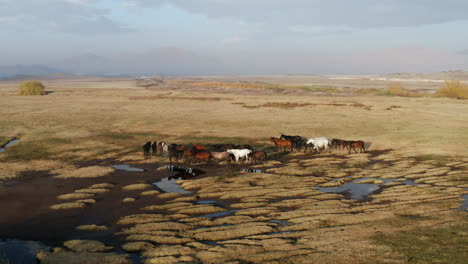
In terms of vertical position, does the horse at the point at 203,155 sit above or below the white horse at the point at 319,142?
below

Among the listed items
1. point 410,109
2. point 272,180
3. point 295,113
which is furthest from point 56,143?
point 410,109

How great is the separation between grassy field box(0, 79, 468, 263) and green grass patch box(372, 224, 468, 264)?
32 mm

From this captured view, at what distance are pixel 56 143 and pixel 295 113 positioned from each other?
35990 millimetres

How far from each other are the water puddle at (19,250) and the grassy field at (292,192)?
304 cm

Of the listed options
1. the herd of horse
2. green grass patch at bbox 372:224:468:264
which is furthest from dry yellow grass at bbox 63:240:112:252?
the herd of horse

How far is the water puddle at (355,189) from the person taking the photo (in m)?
19.2

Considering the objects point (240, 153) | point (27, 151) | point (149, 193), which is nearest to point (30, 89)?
point (27, 151)

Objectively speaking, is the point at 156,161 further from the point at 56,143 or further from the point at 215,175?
the point at 56,143

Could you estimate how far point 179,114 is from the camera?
188 ft

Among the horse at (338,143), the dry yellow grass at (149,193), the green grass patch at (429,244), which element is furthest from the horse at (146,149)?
the green grass patch at (429,244)

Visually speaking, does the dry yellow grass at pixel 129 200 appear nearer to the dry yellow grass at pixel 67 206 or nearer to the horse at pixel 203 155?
the dry yellow grass at pixel 67 206

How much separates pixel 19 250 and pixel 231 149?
1738 cm

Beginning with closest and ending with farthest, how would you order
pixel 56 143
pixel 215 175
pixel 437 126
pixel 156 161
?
1. pixel 215 175
2. pixel 156 161
3. pixel 56 143
4. pixel 437 126

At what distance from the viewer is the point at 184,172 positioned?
2527 centimetres
